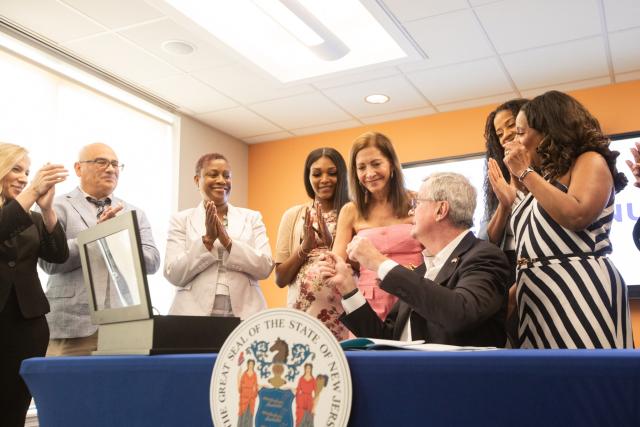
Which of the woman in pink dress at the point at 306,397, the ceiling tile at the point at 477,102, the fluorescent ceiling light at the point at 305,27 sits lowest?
the woman in pink dress at the point at 306,397

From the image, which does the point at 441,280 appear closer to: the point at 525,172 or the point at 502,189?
the point at 525,172

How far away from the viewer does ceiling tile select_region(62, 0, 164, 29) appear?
3.46m

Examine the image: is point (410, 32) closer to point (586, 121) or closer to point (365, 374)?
point (586, 121)

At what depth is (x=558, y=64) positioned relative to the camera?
171 inches

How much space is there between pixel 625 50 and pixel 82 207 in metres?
3.57

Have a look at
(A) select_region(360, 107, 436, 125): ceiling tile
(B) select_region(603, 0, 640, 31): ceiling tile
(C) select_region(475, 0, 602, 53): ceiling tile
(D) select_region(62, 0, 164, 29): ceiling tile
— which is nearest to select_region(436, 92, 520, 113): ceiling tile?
(A) select_region(360, 107, 436, 125): ceiling tile

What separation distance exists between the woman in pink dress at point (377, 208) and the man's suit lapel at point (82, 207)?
1.13 m

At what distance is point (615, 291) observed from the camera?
1498 millimetres

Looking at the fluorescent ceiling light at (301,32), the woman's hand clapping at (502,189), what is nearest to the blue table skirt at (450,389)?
the woman's hand clapping at (502,189)

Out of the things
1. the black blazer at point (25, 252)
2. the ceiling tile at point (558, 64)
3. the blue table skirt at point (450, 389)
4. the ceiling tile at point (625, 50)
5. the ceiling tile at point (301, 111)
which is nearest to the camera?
the blue table skirt at point (450, 389)

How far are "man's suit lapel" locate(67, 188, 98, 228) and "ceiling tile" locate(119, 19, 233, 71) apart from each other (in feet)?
4.58

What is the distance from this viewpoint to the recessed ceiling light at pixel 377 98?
4891mm

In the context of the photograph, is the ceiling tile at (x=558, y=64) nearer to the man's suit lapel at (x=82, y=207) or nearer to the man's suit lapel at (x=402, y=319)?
the man's suit lapel at (x=82, y=207)

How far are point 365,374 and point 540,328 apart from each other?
0.81m
